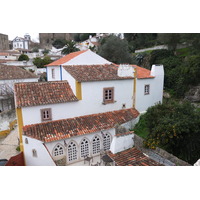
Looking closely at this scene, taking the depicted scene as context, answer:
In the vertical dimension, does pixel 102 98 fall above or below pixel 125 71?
below

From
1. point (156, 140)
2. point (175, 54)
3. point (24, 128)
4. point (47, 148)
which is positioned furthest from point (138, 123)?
point (175, 54)

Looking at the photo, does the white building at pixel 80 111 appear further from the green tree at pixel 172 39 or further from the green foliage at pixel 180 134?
the green tree at pixel 172 39

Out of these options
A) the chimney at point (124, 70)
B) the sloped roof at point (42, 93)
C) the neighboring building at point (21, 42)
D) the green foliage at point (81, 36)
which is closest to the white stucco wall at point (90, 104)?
the sloped roof at point (42, 93)

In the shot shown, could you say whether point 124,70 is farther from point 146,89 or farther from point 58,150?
point 58,150

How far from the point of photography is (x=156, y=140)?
1020cm

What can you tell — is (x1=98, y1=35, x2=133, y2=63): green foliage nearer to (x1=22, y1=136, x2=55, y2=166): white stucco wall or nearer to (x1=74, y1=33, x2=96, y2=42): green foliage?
(x1=22, y1=136, x2=55, y2=166): white stucco wall

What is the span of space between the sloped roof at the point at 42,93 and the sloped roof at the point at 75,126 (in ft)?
4.93

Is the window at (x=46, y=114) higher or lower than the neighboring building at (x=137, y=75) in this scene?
lower

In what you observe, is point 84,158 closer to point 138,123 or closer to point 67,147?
point 67,147

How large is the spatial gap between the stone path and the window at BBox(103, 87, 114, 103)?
27.4 ft

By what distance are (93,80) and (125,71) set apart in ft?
10.6

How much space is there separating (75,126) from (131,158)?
4.48 metres

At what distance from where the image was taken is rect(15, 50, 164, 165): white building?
11.2m

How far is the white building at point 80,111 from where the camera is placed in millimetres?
11211
